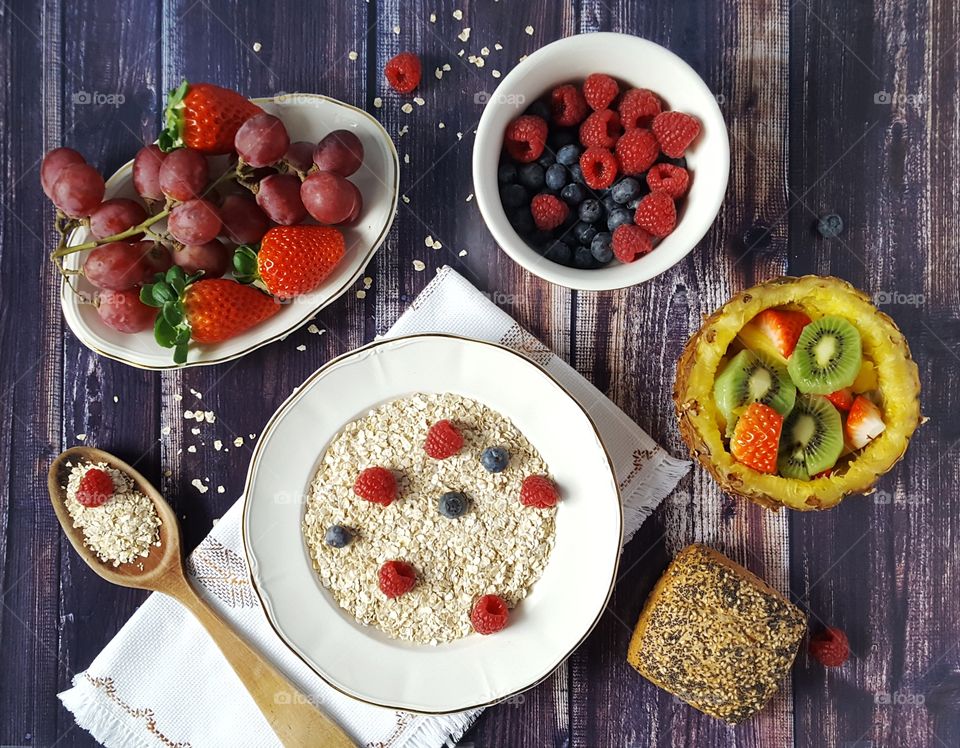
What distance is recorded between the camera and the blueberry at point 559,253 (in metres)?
1.37

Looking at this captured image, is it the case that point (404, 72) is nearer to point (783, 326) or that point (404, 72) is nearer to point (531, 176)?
point (531, 176)

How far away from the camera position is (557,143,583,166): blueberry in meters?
1.33

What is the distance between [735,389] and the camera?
47.9 inches

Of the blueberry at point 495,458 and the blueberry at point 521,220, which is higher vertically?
the blueberry at point 521,220

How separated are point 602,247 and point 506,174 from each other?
207mm

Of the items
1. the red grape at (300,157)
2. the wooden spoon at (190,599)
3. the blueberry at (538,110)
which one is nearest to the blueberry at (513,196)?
the blueberry at (538,110)

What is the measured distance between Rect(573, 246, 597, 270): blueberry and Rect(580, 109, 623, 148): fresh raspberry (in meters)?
0.17

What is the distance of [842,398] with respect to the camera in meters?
1.25

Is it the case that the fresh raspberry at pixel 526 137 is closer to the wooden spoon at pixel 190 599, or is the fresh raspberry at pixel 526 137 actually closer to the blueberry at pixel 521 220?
the blueberry at pixel 521 220

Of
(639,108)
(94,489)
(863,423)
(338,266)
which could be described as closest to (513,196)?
(639,108)

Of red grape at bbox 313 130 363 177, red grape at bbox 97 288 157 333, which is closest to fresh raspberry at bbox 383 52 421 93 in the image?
red grape at bbox 313 130 363 177

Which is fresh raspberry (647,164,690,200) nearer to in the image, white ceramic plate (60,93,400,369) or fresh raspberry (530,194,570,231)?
fresh raspberry (530,194,570,231)

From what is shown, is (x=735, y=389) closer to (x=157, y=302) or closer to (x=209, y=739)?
(x=157, y=302)

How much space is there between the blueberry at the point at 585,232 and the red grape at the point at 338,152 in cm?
41
